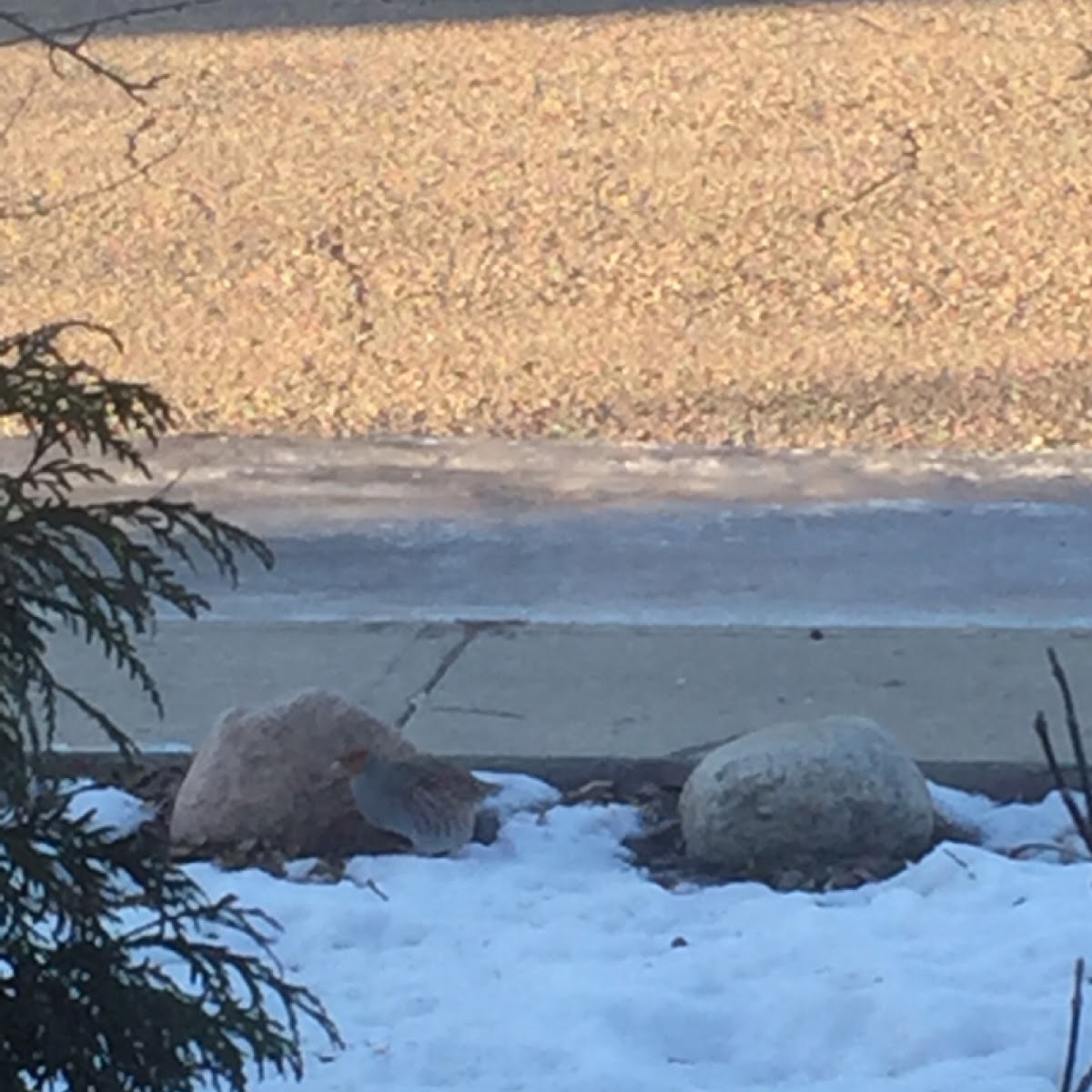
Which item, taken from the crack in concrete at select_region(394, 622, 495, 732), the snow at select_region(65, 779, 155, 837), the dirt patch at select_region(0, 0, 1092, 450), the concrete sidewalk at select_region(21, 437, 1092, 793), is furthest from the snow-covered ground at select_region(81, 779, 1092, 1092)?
the dirt patch at select_region(0, 0, 1092, 450)

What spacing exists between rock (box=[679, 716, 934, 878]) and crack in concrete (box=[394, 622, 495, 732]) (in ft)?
3.52

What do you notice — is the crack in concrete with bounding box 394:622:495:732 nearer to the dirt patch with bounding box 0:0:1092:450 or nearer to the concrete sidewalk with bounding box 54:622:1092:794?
the concrete sidewalk with bounding box 54:622:1092:794

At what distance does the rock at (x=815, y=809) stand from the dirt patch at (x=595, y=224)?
4827 mm

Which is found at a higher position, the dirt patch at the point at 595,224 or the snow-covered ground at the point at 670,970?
the dirt patch at the point at 595,224

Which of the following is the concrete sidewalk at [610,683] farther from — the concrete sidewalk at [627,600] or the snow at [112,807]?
the snow at [112,807]

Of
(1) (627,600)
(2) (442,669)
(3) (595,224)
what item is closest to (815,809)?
(2) (442,669)

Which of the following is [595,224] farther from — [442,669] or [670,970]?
[670,970]

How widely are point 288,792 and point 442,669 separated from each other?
140 cm

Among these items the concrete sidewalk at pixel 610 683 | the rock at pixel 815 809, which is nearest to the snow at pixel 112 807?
the concrete sidewalk at pixel 610 683

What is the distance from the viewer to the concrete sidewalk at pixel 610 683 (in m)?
5.59

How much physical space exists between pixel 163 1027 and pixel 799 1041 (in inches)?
54.2

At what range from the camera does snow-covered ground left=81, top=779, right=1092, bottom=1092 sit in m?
3.87

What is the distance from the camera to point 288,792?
4934mm

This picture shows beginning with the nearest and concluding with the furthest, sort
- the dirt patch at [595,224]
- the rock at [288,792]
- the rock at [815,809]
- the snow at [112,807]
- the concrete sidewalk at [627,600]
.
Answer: the rock at [815,809] < the rock at [288,792] < the snow at [112,807] < the concrete sidewalk at [627,600] < the dirt patch at [595,224]
